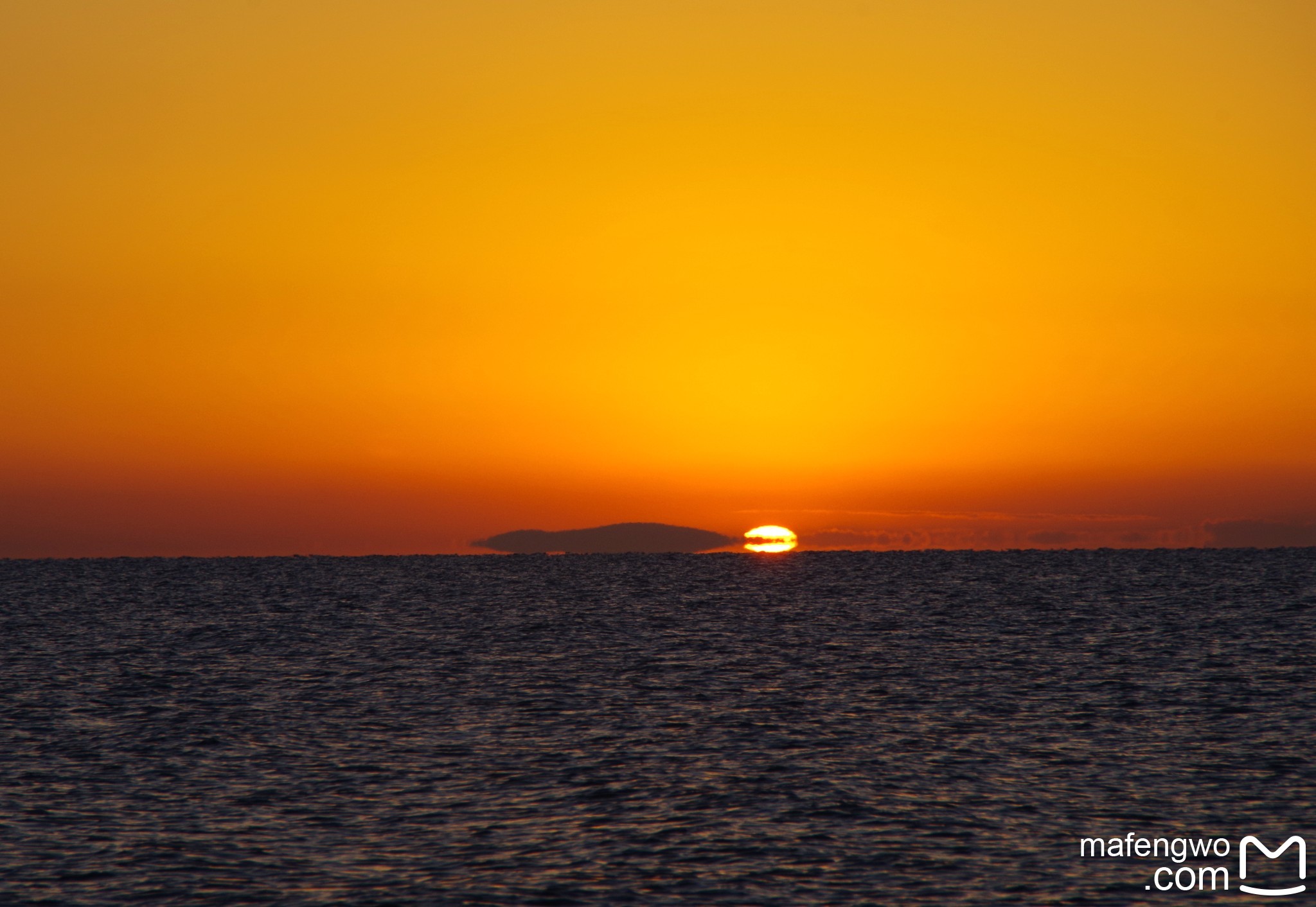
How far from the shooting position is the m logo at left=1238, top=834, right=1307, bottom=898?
2764 cm

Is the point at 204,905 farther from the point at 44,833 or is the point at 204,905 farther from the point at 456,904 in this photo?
the point at 44,833

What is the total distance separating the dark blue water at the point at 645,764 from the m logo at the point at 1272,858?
1.13 feet

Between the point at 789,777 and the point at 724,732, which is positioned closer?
the point at 789,777

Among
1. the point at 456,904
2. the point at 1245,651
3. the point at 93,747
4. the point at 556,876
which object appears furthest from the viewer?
the point at 1245,651

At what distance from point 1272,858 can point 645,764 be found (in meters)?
18.0

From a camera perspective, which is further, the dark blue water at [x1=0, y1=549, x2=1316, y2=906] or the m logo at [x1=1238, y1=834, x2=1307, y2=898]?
the dark blue water at [x1=0, y1=549, x2=1316, y2=906]

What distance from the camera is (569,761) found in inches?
1635

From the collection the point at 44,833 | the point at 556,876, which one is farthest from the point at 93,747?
the point at 556,876

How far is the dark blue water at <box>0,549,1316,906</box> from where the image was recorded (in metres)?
29.1

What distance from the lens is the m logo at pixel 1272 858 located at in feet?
90.7

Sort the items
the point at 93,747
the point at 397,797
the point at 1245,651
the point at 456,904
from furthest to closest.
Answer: the point at 1245,651 → the point at 93,747 → the point at 397,797 → the point at 456,904

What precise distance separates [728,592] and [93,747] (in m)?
110

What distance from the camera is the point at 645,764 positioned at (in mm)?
41031

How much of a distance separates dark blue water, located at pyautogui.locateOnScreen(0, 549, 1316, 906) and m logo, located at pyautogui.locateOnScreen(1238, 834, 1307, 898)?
0.35 metres
